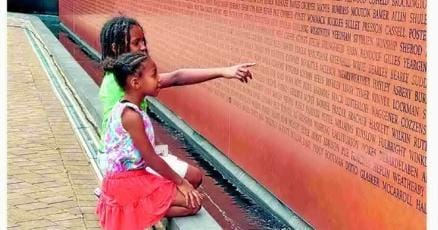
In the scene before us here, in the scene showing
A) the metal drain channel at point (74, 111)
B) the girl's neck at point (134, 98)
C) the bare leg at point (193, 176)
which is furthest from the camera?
the metal drain channel at point (74, 111)

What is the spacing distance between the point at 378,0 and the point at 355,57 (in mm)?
367

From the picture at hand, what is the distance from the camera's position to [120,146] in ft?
12.4

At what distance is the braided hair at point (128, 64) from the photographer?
3.63m

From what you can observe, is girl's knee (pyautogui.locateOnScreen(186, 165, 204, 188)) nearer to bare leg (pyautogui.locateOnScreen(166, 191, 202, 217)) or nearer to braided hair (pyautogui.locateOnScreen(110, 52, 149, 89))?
bare leg (pyautogui.locateOnScreen(166, 191, 202, 217))

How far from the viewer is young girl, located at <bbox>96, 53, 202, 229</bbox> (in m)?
3.64

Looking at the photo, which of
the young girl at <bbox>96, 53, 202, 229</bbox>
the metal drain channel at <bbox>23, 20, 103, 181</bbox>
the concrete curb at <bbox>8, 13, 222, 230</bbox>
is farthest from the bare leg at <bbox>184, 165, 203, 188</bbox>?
the metal drain channel at <bbox>23, 20, 103, 181</bbox>

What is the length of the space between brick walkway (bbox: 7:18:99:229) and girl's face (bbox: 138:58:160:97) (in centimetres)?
117

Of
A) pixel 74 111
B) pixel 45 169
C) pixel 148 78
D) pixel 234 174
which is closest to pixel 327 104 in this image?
pixel 148 78

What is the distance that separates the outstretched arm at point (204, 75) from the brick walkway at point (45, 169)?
1.04 meters

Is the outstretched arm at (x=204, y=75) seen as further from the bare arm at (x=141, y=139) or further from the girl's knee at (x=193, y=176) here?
the bare arm at (x=141, y=139)

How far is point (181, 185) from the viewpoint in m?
3.83

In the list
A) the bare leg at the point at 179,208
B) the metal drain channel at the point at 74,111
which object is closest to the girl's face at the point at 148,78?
the bare leg at the point at 179,208

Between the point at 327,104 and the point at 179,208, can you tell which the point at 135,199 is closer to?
the point at 179,208

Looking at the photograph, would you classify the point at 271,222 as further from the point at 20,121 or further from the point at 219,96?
the point at 20,121
